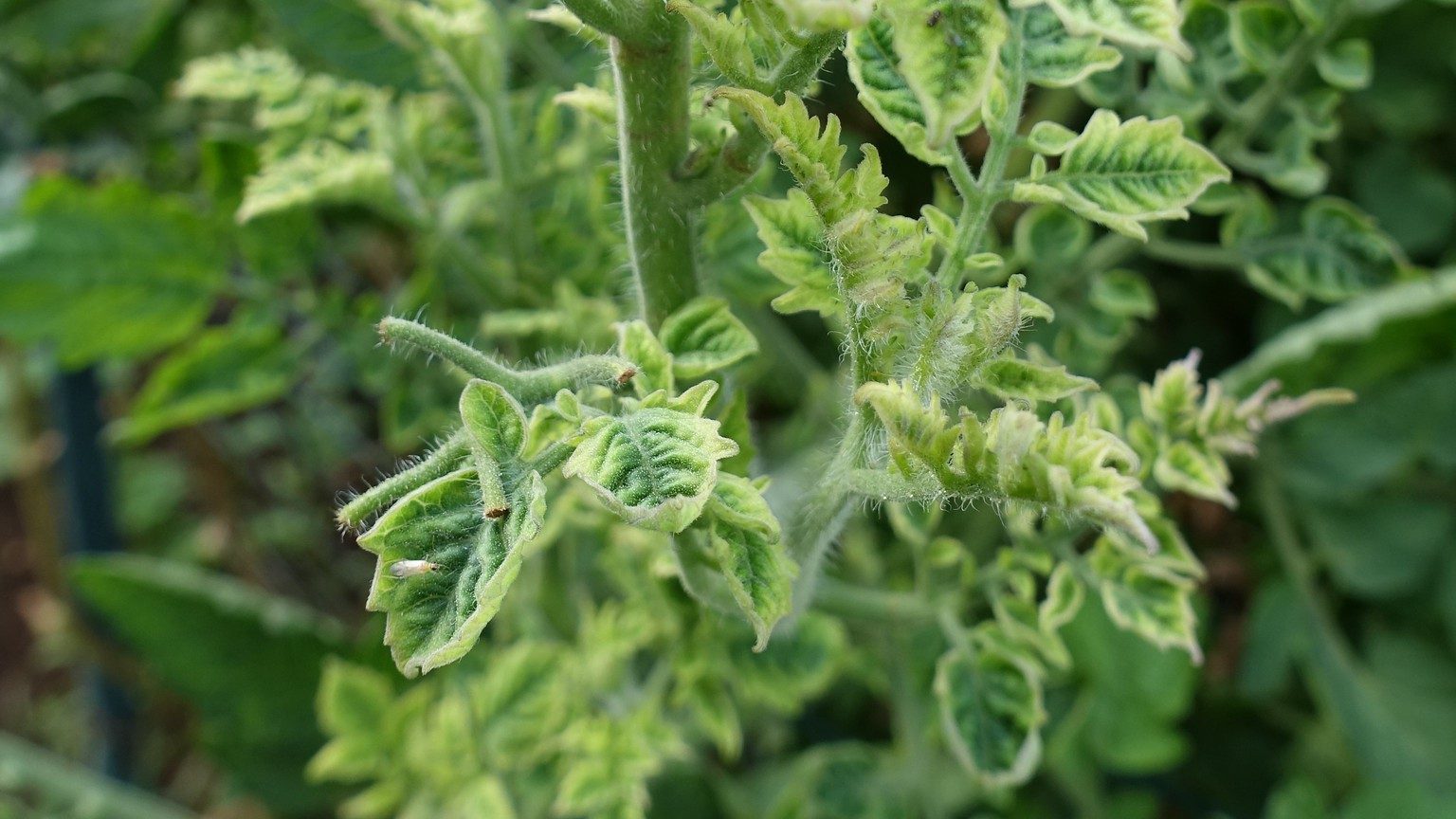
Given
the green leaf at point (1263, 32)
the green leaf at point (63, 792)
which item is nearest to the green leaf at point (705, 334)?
the green leaf at point (1263, 32)

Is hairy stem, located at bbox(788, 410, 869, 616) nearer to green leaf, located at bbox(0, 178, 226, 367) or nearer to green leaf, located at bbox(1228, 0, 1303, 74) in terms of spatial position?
green leaf, located at bbox(1228, 0, 1303, 74)

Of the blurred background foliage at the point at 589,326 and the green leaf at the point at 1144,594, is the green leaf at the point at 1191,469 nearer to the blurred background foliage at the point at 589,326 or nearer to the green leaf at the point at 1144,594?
the green leaf at the point at 1144,594

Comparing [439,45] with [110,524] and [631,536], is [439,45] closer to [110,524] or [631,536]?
[631,536]

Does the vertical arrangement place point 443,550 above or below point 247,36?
above

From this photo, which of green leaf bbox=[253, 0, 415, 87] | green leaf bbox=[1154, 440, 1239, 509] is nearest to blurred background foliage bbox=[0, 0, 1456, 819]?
green leaf bbox=[253, 0, 415, 87]

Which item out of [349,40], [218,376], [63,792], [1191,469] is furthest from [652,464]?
[63,792]

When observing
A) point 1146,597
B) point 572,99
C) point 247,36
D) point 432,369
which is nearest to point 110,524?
point 247,36
